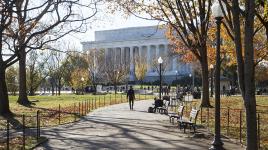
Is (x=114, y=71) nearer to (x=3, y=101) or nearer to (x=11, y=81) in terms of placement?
(x=11, y=81)

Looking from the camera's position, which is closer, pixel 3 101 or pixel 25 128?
pixel 25 128

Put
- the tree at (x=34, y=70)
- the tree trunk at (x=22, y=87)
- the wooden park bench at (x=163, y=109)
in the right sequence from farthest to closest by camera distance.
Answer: the tree at (x=34, y=70), the tree trunk at (x=22, y=87), the wooden park bench at (x=163, y=109)

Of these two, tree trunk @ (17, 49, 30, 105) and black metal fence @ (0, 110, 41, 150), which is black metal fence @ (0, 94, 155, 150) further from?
tree trunk @ (17, 49, 30, 105)

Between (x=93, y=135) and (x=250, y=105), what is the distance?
29.0ft

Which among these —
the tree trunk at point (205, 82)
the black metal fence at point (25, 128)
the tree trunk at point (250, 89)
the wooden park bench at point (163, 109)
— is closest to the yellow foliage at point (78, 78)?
the tree trunk at point (205, 82)

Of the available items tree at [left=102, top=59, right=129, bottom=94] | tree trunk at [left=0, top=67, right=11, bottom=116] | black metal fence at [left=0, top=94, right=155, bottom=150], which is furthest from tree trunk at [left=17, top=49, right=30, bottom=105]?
tree at [left=102, top=59, right=129, bottom=94]

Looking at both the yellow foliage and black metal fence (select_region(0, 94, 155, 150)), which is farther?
the yellow foliage

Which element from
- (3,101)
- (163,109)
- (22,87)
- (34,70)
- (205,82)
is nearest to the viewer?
(3,101)

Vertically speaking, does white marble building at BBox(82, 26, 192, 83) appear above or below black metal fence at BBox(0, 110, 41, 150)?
above

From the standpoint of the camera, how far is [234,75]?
90.8 m

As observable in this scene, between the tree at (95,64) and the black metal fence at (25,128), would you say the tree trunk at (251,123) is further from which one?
the tree at (95,64)

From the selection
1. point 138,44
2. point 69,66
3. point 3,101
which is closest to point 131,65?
point 138,44

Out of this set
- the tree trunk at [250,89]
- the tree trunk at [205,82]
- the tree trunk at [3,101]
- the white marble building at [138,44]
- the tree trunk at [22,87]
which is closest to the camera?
the tree trunk at [250,89]

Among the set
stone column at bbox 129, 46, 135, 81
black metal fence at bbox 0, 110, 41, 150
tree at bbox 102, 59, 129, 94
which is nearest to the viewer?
black metal fence at bbox 0, 110, 41, 150
